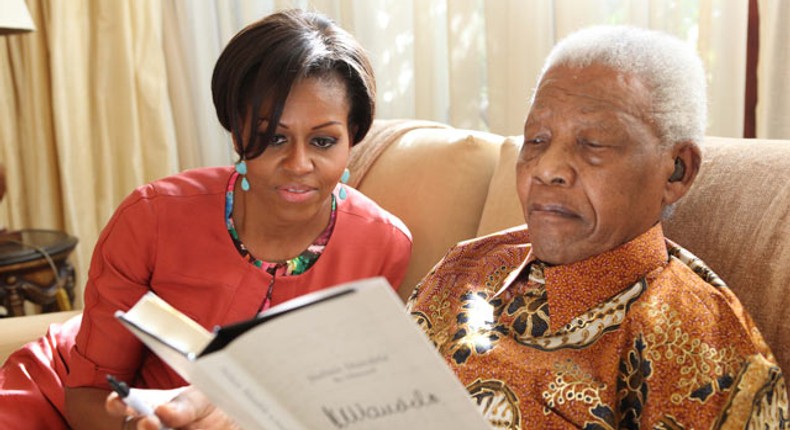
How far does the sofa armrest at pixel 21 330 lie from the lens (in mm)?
1883

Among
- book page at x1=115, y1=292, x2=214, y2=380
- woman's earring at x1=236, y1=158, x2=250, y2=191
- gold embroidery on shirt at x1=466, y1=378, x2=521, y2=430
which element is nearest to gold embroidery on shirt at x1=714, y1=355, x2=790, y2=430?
gold embroidery on shirt at x1=466, y1=378, x2=521, y2=430

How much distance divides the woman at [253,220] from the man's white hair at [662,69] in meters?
0.47

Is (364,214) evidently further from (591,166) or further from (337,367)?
(337,367)

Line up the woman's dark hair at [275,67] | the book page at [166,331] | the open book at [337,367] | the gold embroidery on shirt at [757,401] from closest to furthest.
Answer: the open book at [337,367] < the book page at [166,331] < the gold embroidery on shirt at [757,401] < the woman's dark hair at [275,67]

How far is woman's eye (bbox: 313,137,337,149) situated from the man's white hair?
18.3 inches

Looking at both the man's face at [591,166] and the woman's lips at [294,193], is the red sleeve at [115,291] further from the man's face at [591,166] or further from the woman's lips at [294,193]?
the man's face at [591,166]

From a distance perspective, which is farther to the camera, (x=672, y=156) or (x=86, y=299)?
(x=86, y=299)

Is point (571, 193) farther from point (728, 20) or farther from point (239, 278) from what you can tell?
point (728, 20)

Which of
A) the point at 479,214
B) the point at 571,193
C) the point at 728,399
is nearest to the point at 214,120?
the point at 479,214

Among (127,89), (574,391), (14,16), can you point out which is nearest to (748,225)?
(574,391)

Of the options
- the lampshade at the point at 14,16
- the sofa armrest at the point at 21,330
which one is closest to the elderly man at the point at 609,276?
the sofa armrest at the point at 21,330

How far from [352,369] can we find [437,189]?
114 cm

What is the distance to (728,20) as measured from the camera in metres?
2.07

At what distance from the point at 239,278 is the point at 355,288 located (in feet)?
3.08
